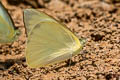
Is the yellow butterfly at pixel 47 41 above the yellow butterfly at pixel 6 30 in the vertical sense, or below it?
above

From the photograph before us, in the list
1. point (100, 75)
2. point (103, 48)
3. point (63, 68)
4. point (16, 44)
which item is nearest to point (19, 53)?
point (16, 44)

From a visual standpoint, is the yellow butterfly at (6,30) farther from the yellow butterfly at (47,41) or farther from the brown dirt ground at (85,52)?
the yellow butterfly at (47,41)

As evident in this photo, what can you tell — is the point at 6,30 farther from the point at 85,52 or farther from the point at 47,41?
the point at 85,52

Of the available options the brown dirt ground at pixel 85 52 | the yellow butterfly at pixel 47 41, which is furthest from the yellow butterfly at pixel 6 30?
the yellow butterfly at pixel 47 41

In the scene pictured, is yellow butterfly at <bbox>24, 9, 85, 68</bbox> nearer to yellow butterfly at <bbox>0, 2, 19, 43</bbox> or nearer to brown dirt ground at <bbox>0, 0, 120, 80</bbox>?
brown dirt ground at <bbox>0, 0, 120, 80</bbox>

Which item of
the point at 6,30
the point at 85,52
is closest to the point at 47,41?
the point at 85,52

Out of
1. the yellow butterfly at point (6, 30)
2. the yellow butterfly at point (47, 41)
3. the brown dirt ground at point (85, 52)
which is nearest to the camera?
the brown dirt ground at point (85, 52)

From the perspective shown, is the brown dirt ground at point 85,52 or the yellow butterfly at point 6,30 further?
the yellow butterfly at point 6,30
